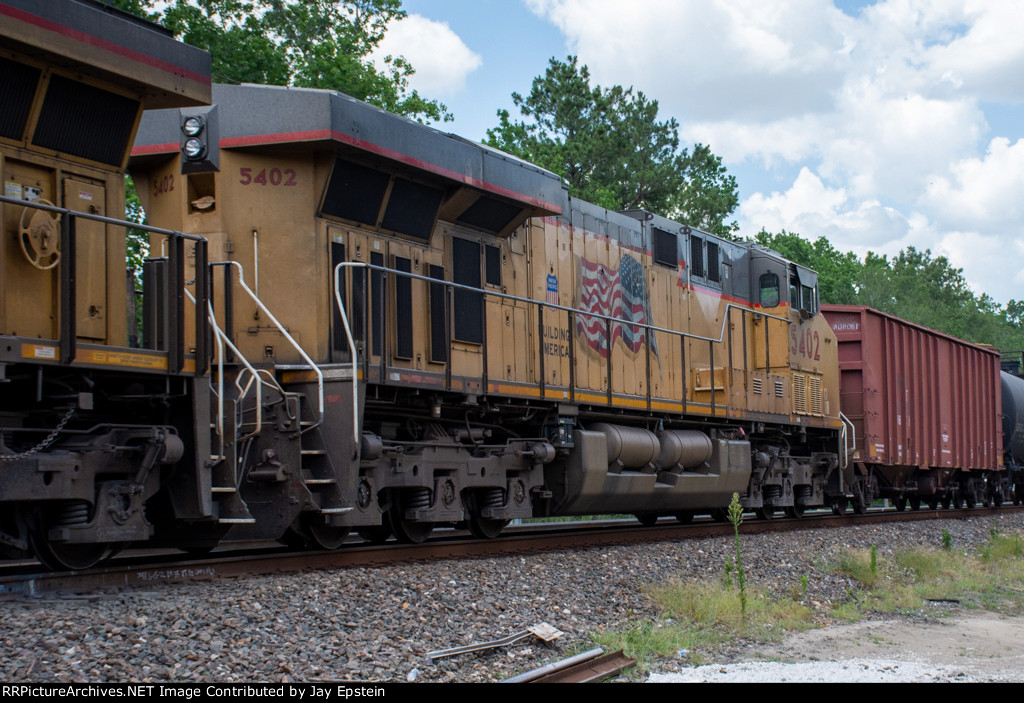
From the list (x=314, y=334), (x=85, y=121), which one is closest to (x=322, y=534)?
(x=314, y=334)

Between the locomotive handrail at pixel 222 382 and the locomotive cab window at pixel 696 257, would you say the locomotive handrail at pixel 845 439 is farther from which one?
the locomotive handrail at pixel 222 382

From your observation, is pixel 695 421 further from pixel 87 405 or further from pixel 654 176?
pixel 654 176

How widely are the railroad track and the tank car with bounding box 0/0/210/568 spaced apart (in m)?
0.28

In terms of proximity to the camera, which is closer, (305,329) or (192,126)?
(192,126)

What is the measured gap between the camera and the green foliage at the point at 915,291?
2019 inches

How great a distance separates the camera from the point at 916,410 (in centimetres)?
1909

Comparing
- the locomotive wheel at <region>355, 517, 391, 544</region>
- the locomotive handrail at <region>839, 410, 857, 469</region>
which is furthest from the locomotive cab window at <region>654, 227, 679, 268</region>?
the locomotive wheel at <region>355, 517, 391, 544</region>

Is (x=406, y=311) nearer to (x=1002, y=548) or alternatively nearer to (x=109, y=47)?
(x=109, y=47)

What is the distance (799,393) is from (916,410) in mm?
4930

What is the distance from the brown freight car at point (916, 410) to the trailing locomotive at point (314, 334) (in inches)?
177

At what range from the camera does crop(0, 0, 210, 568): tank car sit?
5.96 meters

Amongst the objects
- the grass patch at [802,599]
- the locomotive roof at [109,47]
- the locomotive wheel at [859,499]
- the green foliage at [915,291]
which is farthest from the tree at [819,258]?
the locomotive roof at [109,47]

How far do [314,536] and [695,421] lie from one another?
6.23m
